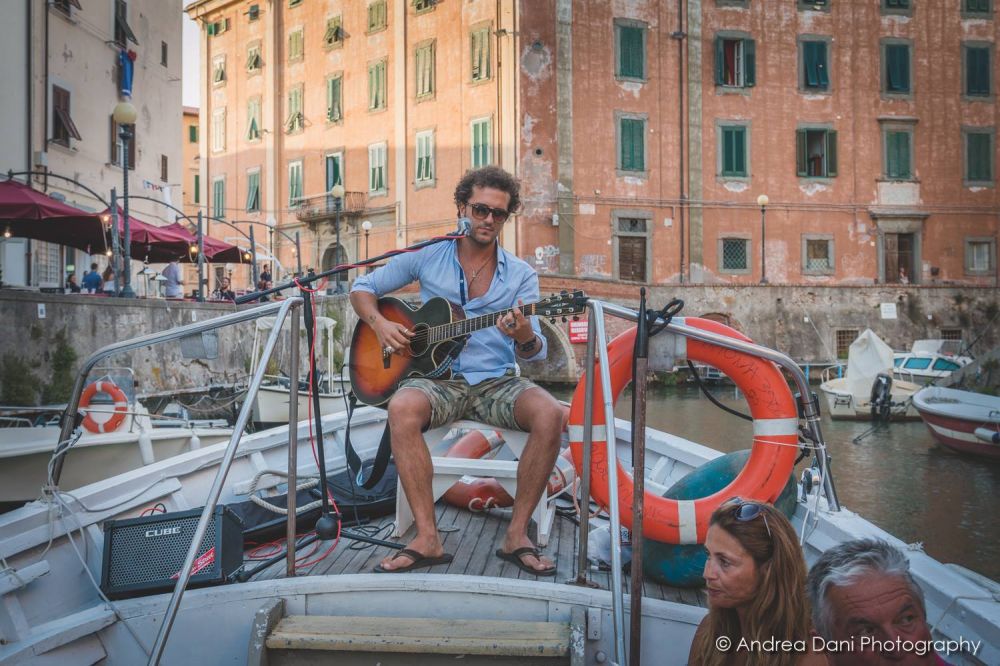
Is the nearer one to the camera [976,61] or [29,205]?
[29,205]

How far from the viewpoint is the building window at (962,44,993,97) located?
82.1 ft

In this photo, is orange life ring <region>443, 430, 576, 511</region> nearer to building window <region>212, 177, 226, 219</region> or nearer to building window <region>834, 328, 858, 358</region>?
building window <region>834, 328, 858, 358</region>

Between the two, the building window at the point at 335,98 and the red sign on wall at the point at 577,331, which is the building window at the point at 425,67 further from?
the red sign on wall at the point at 577,331

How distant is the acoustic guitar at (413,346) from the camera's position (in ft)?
10.5

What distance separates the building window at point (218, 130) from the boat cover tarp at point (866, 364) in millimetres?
25582

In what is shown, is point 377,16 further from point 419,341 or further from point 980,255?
point 419,341

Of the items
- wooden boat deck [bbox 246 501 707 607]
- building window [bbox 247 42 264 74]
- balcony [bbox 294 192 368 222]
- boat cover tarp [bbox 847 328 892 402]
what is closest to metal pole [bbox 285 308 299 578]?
wooden boat deck [bbox 246 501 707 607]

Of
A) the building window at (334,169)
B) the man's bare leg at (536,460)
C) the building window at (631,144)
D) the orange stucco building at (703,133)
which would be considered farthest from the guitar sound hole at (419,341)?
the building window at (334,169)

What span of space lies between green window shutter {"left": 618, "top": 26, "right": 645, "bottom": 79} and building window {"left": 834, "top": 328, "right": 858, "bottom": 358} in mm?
10070

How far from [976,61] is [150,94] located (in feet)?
83.8

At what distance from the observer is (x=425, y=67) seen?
25.4 meters

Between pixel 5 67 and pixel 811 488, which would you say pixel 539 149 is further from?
pixel 811 488

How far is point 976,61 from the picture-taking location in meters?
25.1

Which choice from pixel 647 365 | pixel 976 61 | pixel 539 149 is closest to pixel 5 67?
pixel 539 149
